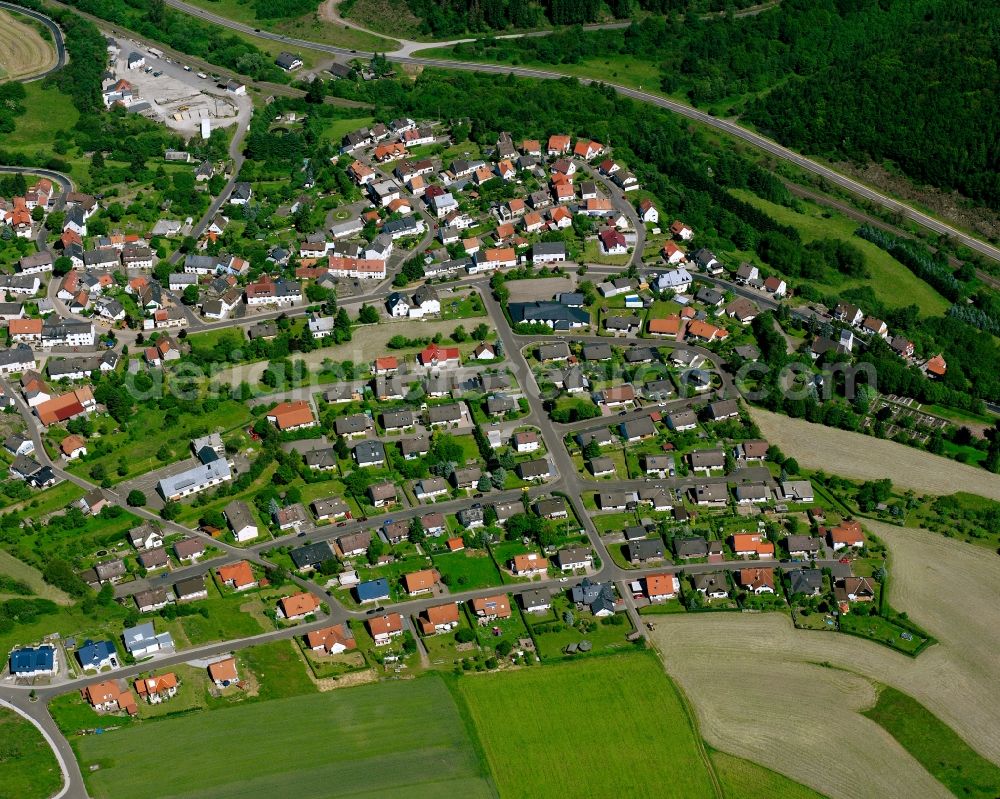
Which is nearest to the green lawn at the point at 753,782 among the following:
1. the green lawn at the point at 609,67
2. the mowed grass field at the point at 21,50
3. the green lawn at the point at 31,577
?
the green lawn at the point at 31,577

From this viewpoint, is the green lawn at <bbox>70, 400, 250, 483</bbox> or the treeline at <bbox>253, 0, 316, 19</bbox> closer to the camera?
the green lawn at <bbox>70, 400, 250, 483</bbox>

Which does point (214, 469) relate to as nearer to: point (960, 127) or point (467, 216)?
point (467, 216)

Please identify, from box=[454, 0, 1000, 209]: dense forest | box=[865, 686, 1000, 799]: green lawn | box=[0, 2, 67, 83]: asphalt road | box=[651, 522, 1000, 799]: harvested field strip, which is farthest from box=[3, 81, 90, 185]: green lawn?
box=[865, 686, 1000, 799]: green lawn

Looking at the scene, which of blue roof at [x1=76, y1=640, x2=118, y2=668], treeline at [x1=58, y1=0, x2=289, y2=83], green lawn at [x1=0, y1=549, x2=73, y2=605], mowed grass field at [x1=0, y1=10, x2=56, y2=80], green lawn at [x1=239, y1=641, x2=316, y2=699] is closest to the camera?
green lawn at [x1=239, y1=641, x2=316, y2=699]

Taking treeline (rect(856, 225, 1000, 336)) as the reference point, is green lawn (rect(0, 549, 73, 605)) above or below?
below

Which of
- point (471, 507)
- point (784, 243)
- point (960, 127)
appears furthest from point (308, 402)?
point (960, 127)

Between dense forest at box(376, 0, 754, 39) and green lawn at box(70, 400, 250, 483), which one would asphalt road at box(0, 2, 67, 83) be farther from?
green lawn at box(70, 400, 250, 483)

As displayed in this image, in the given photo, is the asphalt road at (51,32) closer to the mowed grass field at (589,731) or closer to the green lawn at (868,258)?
the green lawn at (868,258)
